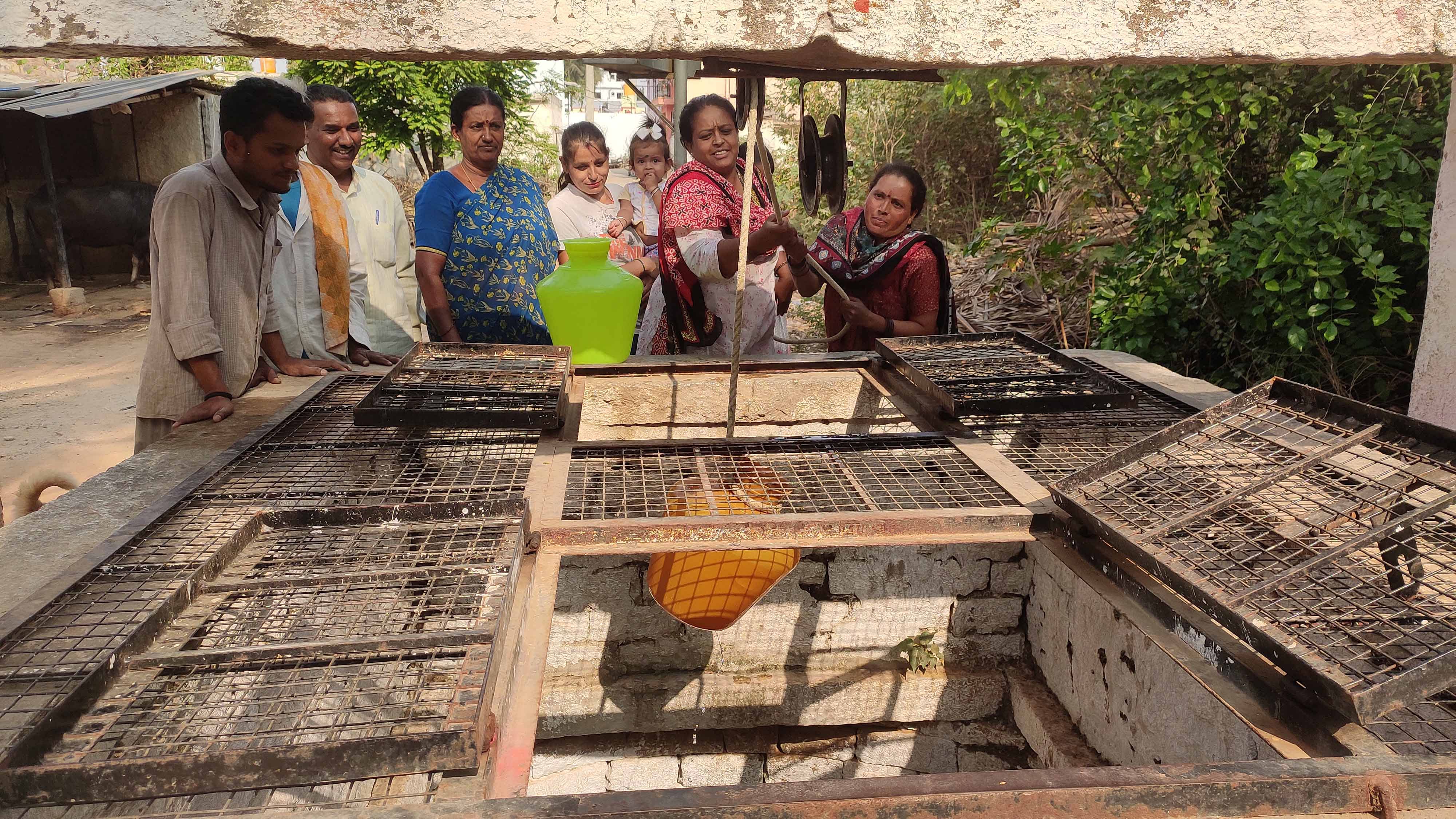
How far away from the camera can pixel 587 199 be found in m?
4.98

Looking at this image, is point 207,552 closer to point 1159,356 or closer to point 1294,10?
point 1294,10

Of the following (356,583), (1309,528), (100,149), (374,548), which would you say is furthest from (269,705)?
(100,149)

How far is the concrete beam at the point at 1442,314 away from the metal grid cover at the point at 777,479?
5.23 ft

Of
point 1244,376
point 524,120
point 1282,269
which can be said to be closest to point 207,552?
point 1282,269

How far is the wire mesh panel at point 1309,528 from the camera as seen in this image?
1.47 m

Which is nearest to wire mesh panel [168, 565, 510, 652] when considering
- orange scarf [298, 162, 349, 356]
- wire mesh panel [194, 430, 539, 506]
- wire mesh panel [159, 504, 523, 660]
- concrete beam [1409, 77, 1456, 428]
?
wire mesh panel [159, 504, 523, 660]

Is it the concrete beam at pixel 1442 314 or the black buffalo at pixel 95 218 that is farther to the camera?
the black buffalo at pixel 95 218

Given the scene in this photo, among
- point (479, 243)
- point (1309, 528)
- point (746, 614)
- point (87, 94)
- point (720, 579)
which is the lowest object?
point (746, 614)

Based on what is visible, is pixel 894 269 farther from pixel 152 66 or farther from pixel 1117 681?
pixel 152 66

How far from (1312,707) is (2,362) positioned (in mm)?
9986

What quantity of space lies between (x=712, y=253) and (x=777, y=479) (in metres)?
1.31

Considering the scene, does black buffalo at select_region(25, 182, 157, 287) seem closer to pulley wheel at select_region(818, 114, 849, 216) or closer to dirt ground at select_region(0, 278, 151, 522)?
dirt ground at select_region(0, 278, 151, 522)

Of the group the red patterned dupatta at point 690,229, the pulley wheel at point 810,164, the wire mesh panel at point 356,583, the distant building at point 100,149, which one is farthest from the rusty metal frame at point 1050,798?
the distant building at point 100,149

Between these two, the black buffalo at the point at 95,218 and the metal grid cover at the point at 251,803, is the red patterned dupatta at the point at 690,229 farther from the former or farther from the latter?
the black buffalo at the point at 95,218
